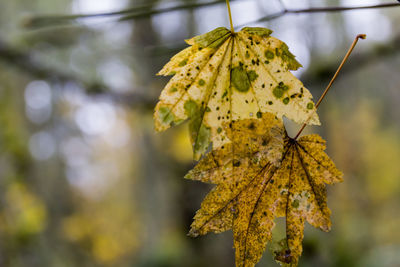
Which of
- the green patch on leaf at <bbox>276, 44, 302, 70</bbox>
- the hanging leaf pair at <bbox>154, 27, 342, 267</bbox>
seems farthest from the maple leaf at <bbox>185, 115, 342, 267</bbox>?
the green patch on leaf at <bbox>276, 44, 302, 70</bbox>

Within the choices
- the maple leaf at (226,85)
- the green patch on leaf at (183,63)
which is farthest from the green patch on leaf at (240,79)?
the green patch on leaf at (183,63)

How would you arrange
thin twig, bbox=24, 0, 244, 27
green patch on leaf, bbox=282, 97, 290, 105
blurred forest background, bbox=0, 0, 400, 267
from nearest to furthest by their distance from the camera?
green patch on leaf, bbox=282, 97, 290, 105, thin twig, bbox=24, 0, 244, 27, blurred forest background, bbox=0, 0, 400, 267

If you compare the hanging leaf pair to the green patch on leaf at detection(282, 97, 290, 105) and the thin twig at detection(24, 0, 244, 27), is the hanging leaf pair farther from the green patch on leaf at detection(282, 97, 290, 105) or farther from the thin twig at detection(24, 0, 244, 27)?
the thin twig at detection(24, 0, 244, 27)

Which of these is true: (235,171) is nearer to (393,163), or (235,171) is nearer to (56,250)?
(56,250)

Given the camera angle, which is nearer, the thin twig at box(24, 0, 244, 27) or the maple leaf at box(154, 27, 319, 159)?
the maple leaf at box(154, 27, 319, 159)

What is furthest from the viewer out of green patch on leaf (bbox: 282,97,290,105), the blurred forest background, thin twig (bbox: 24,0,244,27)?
the blurred forest background

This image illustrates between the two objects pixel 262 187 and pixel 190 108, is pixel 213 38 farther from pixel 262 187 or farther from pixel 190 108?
pixel 262 187

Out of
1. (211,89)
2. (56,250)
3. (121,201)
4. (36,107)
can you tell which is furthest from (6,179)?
(121,201)
